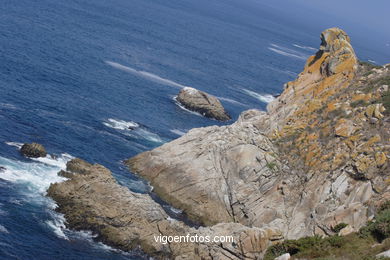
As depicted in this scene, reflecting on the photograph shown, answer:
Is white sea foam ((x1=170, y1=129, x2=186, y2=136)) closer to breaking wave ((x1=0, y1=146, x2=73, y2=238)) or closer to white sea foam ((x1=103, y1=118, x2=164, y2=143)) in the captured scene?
white sea foam ((x1=103, y1=118, x2=164, y2=143))

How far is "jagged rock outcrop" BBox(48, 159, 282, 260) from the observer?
54.8 metres

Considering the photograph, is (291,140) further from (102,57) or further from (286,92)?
(102,57)

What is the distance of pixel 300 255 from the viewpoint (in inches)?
1414

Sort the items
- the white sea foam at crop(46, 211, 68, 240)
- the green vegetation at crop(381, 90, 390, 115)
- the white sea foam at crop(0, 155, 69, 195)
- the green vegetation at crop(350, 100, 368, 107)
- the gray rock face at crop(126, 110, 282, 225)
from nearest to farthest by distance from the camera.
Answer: the white sea foam at crop(46, 211, 68, 240) < the white sea foam at crop(0, 155, 69, 195) < the green vegetation at crop(381, 90, 390, 115) < the gray rock face at crop(126, 110, 282, 225) < the green vegetation at crop(350, 100, 368, 107)

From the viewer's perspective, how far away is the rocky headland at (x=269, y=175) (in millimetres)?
55688

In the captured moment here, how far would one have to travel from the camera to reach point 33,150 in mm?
66250

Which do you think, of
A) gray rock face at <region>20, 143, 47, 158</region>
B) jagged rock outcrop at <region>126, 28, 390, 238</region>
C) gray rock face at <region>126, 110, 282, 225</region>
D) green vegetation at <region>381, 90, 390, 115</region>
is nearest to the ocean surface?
gray rock face at <region>20, 143, 47, 158</region>

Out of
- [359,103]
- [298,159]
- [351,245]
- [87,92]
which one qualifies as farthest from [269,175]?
[87,92]

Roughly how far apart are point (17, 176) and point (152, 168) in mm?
18672

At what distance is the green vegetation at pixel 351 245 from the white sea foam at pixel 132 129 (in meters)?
50.6

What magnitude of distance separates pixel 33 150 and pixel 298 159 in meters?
30.5

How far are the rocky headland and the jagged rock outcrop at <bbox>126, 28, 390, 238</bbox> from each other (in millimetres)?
129

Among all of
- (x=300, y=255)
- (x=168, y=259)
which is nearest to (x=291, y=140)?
(x=168, y=259)

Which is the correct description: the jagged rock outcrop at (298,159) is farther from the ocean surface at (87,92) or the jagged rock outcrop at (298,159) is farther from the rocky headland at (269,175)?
the ocean surface at (87,92)
